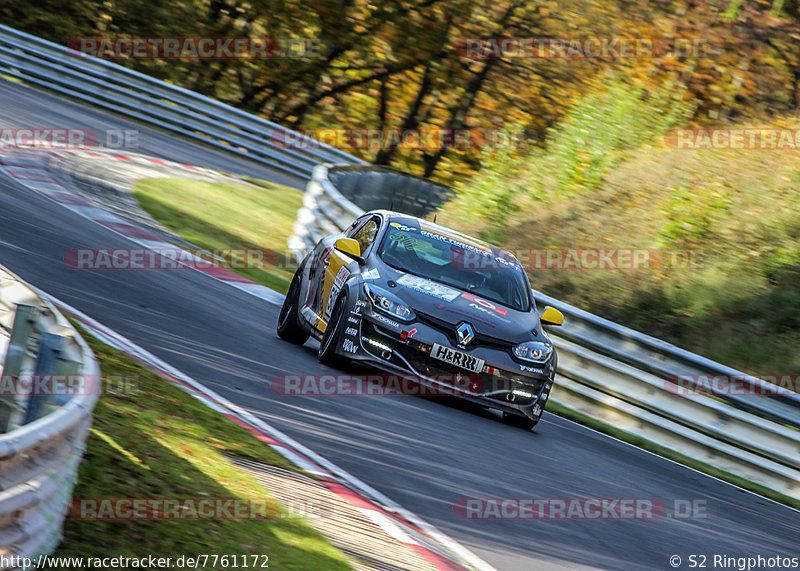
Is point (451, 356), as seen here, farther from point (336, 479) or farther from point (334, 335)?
point (336, 479)

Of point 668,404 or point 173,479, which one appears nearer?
point 173,479

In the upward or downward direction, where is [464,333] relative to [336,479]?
upward

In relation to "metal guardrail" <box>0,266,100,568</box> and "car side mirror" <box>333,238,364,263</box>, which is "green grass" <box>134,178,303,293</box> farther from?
"metal guardrail" <box>0,266,100,568</box>

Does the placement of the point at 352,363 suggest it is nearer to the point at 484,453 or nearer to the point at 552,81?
the point at 484,453

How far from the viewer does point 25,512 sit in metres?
3.73

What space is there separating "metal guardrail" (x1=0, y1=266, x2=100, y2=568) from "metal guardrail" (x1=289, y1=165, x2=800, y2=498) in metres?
7.35

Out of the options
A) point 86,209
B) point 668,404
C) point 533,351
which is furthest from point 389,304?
point 86,209

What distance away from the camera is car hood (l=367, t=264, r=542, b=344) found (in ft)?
30.4

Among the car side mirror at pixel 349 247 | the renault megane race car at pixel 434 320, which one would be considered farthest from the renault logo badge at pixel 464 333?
the car side mirror at pixel 349 247

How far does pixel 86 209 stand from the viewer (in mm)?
14656

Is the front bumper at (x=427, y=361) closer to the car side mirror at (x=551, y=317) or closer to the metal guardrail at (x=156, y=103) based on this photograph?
the car side mirror at (x=551, y=317)

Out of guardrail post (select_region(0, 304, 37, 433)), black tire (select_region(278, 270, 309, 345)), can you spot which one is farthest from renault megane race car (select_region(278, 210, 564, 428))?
guardrail post (select_region(0, 304, 37, 433))

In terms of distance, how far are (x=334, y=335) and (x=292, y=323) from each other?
1.32 meters

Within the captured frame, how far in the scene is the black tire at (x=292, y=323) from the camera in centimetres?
1065
